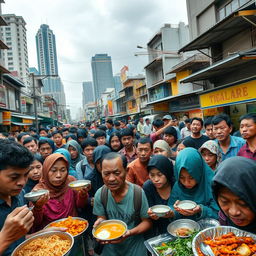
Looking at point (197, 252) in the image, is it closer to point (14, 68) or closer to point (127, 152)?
point (127, 152)

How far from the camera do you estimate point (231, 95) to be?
9789 mm

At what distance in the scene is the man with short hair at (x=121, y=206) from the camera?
221 cm

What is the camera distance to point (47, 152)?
4.79 meters

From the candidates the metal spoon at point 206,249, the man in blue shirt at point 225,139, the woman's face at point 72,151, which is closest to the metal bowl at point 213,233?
the metal spoon at point 206,249

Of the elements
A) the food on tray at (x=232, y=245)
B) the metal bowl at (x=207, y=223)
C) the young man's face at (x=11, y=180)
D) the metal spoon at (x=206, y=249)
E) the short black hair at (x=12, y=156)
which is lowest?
the metal bowl at (x=207, y=223)

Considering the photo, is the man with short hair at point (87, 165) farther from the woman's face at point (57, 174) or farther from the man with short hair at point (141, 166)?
the woman's face at point (57, 174)

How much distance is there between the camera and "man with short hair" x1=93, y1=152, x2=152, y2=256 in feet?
7.26

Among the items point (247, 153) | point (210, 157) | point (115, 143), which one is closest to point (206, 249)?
point (210, 157)

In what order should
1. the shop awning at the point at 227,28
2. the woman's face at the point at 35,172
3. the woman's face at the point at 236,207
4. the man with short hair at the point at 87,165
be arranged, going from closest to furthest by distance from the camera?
the woman's face at the point at 236,207 → the woman's face at the point at 35,172 → the man with short hair at the point at 87,165 → the shop awning at the point at 227,28

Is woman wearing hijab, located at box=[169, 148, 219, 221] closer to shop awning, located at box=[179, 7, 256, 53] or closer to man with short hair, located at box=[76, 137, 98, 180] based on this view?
man with short hair, located at box=[76, 137, 98, 180]

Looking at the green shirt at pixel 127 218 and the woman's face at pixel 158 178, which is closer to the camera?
the green shirt at pixel 127 218

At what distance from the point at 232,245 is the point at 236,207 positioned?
337 millimetres

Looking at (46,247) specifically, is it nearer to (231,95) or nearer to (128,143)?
(128,143)

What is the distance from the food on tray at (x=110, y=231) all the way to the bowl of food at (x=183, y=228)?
21.2 inches
